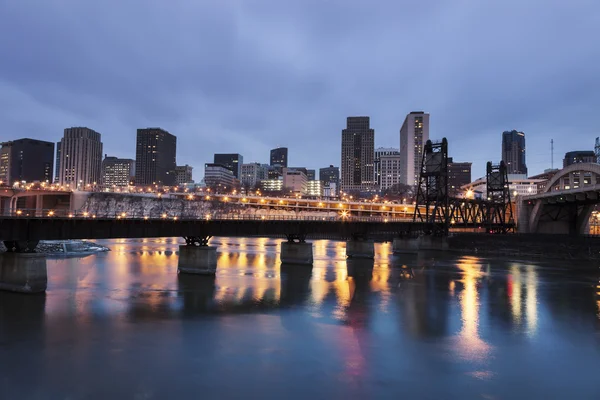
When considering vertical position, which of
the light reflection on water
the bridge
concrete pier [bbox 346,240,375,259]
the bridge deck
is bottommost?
the light reflection on water

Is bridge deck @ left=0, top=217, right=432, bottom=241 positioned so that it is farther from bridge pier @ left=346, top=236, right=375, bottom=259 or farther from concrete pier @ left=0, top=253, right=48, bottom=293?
bridge pier @ left=346, top=236, right=375, bottom=259

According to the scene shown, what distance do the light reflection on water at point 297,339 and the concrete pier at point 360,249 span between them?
119ft

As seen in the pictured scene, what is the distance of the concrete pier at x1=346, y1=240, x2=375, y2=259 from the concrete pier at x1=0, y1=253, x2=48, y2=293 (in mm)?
60681

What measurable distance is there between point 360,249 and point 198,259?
4216cm

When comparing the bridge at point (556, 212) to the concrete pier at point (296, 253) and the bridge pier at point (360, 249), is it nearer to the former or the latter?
the bridge pier at point (360, 249)

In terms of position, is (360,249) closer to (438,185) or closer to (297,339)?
(438,185)

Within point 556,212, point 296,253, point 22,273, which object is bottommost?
point 296,253

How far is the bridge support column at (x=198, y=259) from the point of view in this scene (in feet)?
180

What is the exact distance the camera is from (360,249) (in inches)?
3474

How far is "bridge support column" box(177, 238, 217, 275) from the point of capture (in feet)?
180

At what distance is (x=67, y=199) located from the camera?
169875mm

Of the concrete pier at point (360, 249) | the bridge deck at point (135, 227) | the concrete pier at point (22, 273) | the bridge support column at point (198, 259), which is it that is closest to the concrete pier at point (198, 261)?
the bridge support column at point (198, 259)

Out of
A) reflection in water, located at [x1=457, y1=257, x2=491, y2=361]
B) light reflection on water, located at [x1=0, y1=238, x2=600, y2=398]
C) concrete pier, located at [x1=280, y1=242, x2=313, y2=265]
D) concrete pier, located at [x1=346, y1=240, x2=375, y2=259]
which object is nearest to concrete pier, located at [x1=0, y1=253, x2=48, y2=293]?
light reflection on water, located at [x1=0, y1=238, x2=600, y2=398]

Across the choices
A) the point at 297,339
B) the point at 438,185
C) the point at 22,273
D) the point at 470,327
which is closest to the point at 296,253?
the point at 22,273
